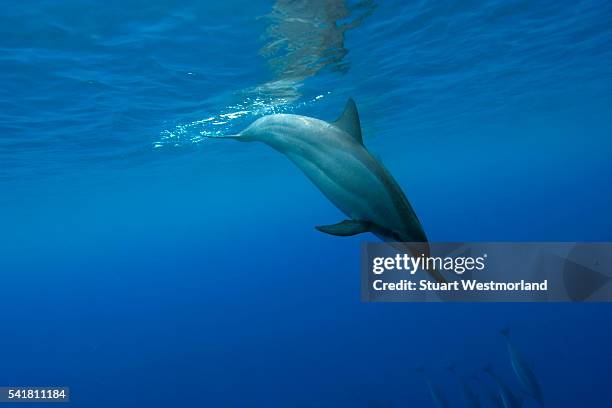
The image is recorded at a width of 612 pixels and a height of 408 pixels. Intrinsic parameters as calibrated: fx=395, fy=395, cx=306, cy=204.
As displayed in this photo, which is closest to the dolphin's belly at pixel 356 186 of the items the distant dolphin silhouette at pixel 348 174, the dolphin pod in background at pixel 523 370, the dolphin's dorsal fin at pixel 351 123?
the distant dolphin silhouette at pixel 348 174

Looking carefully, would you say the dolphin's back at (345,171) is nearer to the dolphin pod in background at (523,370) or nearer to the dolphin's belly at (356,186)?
the dolphin's belly at (356,186)

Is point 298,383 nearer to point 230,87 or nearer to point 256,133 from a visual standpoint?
point 230,87

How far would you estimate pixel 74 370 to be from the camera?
2186 centimetres

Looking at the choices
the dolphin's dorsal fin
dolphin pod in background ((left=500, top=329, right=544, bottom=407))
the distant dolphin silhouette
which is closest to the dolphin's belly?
the distant dolphin silhouette

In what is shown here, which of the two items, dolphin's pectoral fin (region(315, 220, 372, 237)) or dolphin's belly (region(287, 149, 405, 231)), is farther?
dolphin's pectoral fin (region(315, 220, 372, 237))

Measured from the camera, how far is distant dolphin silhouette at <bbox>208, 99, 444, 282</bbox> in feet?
4.56

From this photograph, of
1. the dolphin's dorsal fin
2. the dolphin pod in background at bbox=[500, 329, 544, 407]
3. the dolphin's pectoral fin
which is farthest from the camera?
the dolphin pod in background at bbox=[500, 329, 544, 407]

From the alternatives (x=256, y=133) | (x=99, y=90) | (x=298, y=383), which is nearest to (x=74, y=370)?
(x=298, y=383)

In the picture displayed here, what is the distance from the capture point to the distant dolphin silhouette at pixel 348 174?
1391mm

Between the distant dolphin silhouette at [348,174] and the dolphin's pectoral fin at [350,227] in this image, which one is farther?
the dolphin's pectoral fin at [350,227]

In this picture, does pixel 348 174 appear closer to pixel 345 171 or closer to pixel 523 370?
pixel 345 171

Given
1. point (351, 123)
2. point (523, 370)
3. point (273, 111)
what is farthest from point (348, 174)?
point (273, 111)

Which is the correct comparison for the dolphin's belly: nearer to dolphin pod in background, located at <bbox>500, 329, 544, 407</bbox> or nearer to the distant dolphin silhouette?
the distant dolphin silhouette

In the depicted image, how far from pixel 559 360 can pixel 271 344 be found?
1306 cm
